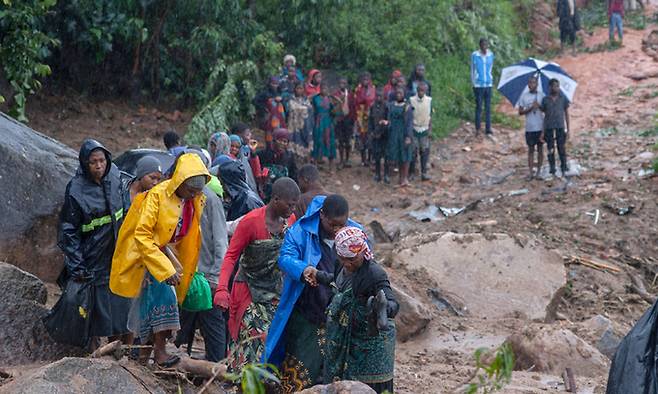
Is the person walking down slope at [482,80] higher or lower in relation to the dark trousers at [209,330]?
higher

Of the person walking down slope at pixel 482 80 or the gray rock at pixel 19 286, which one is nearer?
the gray rock at pixel 19 286

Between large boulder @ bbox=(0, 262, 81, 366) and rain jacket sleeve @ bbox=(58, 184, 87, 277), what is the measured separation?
523 mm

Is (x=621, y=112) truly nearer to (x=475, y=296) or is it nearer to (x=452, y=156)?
(x=452, y=156)

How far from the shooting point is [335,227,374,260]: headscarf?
Result: 5.77 meters

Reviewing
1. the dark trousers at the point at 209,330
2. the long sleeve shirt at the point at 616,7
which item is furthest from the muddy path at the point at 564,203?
the dark trousers at the point at 209,330

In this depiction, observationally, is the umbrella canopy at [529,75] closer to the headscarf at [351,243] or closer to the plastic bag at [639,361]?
the plastic bag at [639,361]

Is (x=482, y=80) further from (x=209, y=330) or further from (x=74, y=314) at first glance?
(x=74, y=314)

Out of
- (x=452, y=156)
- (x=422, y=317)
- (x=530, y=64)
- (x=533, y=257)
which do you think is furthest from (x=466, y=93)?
(x=422, y=317)

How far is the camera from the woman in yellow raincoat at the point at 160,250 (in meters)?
5.96

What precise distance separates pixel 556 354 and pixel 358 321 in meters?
3.31

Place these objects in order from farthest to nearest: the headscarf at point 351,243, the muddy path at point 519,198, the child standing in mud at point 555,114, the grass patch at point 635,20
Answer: the grass patch at point 635,20 → the child standing in mud at point 555,114 → the muddy path at point 519,198 → the headscarf at point 351,243

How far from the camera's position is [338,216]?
6.24 metres

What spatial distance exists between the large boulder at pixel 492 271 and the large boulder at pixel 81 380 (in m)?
5.50

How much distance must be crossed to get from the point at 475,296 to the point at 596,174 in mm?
5613
